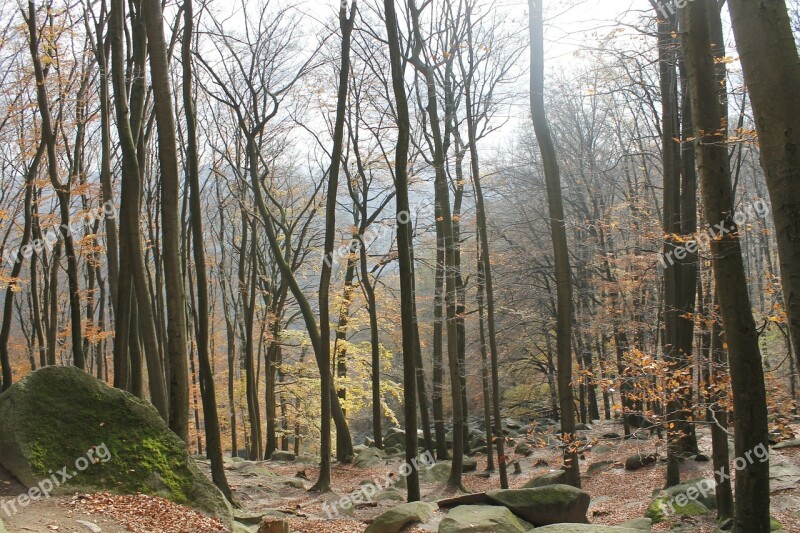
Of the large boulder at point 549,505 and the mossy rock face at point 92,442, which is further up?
the mossy rock face at point 92,442

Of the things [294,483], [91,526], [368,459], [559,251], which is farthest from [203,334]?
[368,459]

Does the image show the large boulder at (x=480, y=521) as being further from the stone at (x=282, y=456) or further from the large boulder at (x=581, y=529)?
the stone at (x=282, y=456)

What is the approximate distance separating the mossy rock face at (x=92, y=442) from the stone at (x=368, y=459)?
32.3 feet

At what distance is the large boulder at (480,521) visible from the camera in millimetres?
7170

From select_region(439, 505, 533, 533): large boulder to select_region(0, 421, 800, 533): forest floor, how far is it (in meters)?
0.75

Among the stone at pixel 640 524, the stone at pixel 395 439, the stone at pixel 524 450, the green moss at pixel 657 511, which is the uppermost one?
the stone at pixel 640 524

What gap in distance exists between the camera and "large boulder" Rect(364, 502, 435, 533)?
8.18 m

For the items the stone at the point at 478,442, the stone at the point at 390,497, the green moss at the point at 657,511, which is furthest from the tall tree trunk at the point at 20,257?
the green moss at the point at 657,511

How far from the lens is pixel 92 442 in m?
6.91

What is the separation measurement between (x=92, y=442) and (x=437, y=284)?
1159 centimetres

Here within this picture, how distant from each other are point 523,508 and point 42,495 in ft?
19.6

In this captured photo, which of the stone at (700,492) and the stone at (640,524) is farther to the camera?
the stone at (700,492)

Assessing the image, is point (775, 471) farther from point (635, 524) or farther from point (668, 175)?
point (668, 175)

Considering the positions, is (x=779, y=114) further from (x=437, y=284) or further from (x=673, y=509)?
(x=437, y=284)
